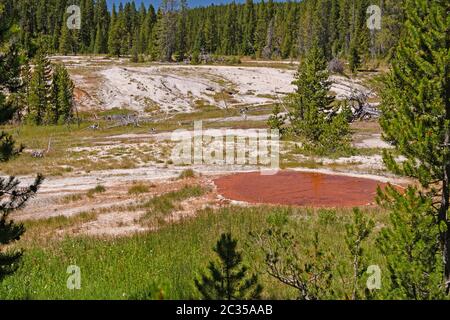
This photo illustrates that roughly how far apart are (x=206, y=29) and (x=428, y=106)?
114 m

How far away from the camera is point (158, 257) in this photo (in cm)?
1057

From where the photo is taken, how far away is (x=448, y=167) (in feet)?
20.6

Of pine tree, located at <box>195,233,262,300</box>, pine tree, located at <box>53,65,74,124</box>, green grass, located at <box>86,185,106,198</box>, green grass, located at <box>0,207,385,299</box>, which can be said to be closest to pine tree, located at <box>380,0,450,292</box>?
green grass, located at <box>0,207,385,299</box>

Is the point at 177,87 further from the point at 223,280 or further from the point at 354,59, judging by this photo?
the point at 223,280

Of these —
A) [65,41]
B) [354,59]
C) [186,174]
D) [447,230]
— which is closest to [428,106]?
[447,230]

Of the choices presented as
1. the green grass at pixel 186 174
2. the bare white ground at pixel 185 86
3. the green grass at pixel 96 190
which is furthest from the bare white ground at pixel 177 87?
the green grass at pixel 96 190

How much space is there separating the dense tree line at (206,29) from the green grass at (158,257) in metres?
84.3

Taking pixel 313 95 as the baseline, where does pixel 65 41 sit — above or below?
above

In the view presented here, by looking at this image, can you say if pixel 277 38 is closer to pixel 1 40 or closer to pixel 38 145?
pixel 38 145

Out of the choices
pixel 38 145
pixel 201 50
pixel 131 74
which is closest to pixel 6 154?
pixel 38 145

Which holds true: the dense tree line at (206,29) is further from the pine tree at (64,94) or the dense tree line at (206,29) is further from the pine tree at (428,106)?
the pine tree at (428,106)

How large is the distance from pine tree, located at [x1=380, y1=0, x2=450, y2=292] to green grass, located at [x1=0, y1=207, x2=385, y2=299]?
1461mm

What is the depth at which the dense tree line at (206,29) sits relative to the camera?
98.0 m

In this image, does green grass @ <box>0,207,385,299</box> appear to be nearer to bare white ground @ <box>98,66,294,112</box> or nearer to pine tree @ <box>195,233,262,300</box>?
pine tree @ <box>195,233,262,300</box>
